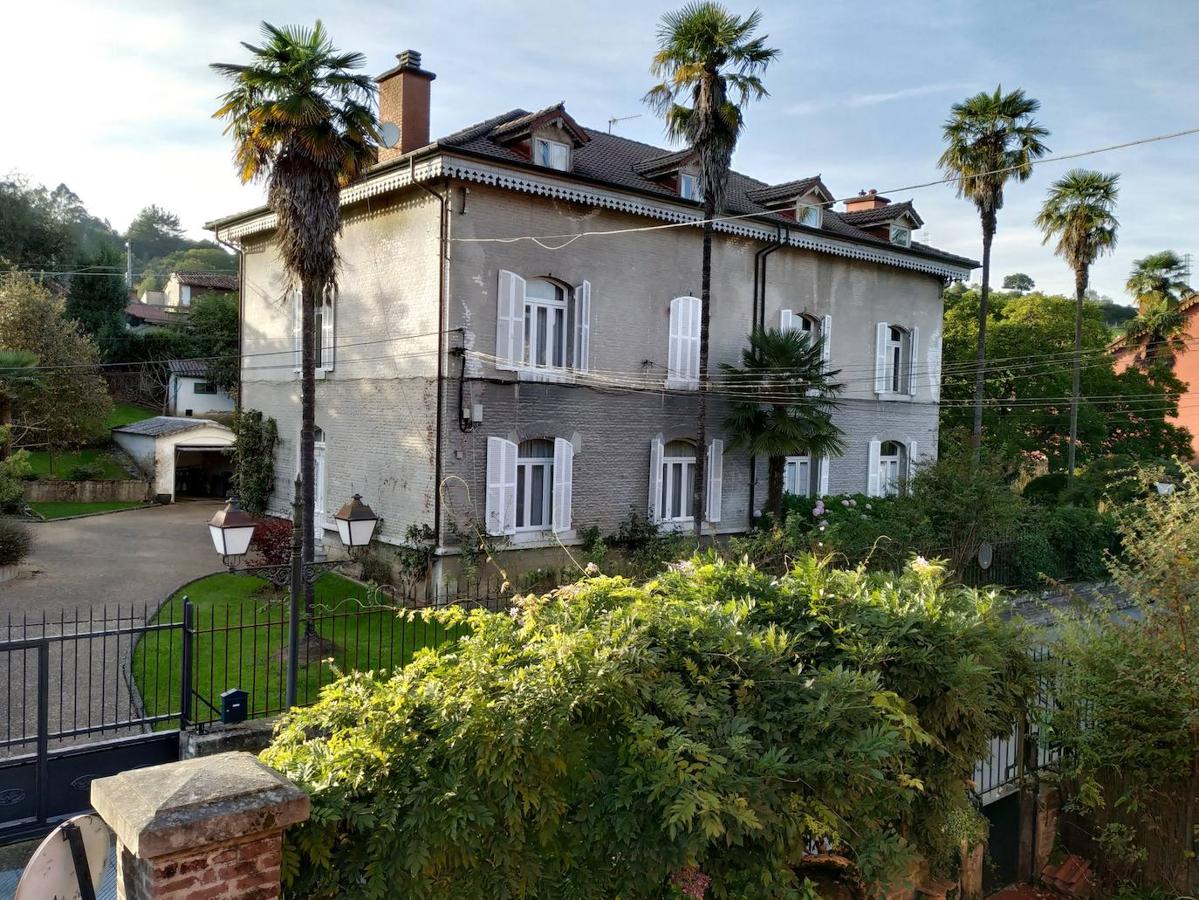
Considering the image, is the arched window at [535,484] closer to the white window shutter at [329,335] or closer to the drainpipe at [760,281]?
the white window shutter at [329,335]

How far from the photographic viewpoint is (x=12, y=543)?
17.1 metres

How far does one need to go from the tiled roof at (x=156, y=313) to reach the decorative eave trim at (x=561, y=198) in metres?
25.0

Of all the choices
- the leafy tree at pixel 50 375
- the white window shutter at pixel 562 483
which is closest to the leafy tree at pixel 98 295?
the leafy tree at pixel 50 375

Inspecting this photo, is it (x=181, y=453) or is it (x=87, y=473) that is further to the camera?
(x=181, y=453)

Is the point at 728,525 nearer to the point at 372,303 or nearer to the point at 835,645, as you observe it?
the point at 372,303

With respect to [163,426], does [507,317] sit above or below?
above

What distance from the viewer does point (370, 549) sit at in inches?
688

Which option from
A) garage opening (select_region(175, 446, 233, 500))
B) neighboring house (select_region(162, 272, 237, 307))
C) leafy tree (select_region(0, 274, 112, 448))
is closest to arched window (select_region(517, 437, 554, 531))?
garage opening (select_region(175, 446, 233, 500))

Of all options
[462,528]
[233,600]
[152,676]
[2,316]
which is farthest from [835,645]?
[2,316]

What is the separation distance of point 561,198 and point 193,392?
26453 millimetres

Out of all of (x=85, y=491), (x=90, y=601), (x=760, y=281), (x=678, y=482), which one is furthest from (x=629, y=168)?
(x=85, y=491)

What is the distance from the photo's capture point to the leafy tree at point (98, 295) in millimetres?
37812

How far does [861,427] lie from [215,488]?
21.9m

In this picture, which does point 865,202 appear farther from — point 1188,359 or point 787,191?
point 1188,359
